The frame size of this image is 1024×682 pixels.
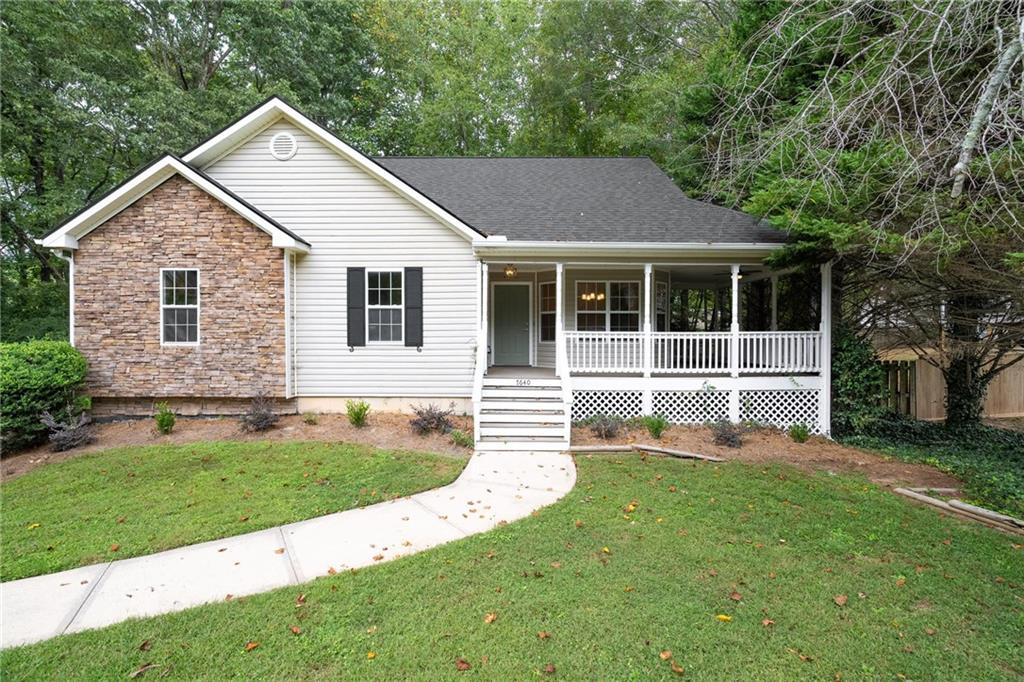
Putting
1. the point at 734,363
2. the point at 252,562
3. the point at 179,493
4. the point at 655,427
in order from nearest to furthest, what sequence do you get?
the point at 252,562
the point at 179,493
the point at 655,427
the point at 734,363

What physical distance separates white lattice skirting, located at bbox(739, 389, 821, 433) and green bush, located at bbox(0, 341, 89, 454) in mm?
12084

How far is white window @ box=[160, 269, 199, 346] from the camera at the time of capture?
885cm

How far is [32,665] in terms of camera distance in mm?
2705

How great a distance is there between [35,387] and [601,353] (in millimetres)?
9621

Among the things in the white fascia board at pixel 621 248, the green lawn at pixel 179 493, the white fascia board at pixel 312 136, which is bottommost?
the green lawn at pixel 179 493

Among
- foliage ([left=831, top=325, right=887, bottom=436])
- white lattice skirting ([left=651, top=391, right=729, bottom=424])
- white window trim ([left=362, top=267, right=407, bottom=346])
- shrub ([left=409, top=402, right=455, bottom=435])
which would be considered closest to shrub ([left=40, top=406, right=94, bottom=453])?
white window trim ([left=362, top=267, right=407, bottom=346])

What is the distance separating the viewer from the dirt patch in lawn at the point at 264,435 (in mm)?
7254

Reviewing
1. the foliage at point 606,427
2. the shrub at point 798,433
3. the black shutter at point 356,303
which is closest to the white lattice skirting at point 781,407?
the shrub at point 798,433

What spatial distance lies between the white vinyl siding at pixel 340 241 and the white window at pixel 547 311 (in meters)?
2.40

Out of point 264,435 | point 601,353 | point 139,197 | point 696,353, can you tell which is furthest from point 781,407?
point 139,197

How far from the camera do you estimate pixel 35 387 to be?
7.51 m

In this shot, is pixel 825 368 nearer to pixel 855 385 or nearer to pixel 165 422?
pixel 855 385

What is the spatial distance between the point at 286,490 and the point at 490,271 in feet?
22.7

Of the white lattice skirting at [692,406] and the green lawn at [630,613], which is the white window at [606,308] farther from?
the green lawn at [630,613]
